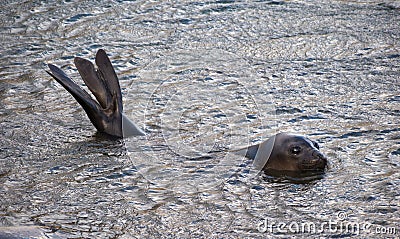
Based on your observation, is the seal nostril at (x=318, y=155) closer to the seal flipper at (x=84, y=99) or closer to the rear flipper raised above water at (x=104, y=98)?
the rear flipper raised above water at (x=104, y=98)

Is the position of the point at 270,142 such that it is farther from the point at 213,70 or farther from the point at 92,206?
the point at 213,70

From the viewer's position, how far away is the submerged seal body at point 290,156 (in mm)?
4297

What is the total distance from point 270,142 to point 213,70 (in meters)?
1.91

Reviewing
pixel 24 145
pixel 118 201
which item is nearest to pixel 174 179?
pixel 118 201

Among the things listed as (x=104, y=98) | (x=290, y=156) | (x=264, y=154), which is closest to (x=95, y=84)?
(x=104, y=98)

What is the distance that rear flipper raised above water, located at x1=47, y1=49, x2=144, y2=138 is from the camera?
488 centimetres

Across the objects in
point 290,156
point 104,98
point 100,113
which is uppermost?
point 104,98

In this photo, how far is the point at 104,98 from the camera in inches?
193

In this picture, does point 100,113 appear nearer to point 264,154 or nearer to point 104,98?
point 104,98

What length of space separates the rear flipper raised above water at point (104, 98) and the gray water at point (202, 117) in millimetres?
103

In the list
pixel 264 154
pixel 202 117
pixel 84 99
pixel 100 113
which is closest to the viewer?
pixel 264 154

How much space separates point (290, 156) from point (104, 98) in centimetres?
137

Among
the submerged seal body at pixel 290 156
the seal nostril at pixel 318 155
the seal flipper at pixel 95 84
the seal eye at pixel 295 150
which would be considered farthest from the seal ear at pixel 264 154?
the seal flipper at pixel 95 84

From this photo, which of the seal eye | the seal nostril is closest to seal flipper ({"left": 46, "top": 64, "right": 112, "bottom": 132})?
the seal eye
